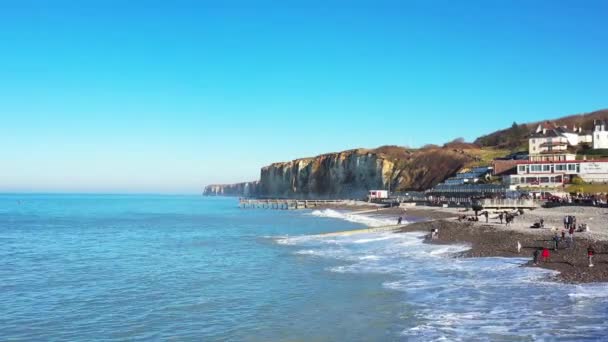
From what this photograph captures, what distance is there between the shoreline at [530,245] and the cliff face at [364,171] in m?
68.5

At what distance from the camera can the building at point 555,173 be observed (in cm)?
6556

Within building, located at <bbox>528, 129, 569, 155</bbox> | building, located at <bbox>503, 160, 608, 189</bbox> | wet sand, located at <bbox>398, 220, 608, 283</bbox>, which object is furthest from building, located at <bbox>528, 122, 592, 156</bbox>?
wet sand, located at <bbox>398, 220, 608, 283</bbox>

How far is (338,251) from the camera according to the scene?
3075 cm

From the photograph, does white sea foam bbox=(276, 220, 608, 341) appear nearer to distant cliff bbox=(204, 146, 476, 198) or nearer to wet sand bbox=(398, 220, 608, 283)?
wet sand bbox=(398, 220, 608, 283)

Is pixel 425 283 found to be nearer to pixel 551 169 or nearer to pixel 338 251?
pixel 338 251

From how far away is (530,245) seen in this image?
26.6 meters

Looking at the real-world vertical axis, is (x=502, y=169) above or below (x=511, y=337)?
above

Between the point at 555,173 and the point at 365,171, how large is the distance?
64674mm

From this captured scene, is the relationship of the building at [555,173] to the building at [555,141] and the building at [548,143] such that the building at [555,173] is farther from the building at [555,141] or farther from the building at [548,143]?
the building at [548,143]

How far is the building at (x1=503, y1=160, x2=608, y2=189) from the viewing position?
65562 mm

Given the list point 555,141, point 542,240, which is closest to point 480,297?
point 542,240

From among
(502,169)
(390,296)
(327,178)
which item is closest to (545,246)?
(390,296)

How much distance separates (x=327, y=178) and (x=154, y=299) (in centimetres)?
13009

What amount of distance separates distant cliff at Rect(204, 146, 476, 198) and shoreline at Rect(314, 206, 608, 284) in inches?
2694
